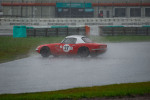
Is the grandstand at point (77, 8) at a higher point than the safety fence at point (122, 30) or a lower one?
higher

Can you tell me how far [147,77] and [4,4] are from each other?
129 ft

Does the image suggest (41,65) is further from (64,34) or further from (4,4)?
(4,4)

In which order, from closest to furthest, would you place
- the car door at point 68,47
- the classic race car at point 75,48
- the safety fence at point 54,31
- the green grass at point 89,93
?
the green grass at point 89,93 < the classic race car at point 75,48 < the car door at point 68,47 < the safety fence at point 54,31

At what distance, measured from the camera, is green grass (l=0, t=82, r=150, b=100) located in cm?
708

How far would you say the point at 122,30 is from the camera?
34.7 metres

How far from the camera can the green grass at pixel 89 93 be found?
23.2 ft

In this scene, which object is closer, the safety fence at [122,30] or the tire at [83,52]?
the tire at [83,52]

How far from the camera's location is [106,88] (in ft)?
26.8

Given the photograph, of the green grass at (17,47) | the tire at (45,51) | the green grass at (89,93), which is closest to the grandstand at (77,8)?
the green grass at (17,47)

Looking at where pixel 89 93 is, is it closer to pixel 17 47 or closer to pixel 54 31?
pixel 17 47

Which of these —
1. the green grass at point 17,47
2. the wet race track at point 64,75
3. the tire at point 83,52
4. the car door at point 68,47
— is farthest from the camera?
the green grass at point 17,47

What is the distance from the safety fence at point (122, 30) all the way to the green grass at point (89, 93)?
26.4 meters

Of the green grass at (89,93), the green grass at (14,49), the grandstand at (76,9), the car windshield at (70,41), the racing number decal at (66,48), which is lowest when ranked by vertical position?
the green grass at (89,93)

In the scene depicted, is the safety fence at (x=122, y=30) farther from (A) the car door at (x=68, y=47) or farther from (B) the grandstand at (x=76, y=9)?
(A) the car door at (x=68, y=47)
